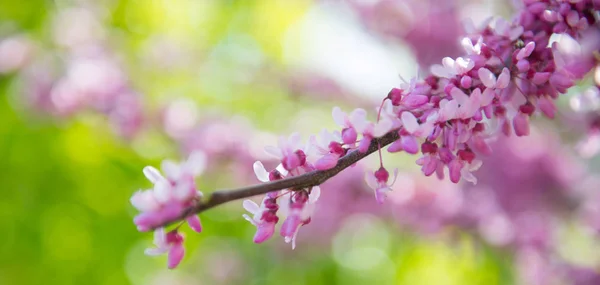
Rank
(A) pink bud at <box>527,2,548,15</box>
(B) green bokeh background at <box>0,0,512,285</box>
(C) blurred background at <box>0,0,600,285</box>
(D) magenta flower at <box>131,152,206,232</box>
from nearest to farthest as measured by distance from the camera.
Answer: (D) magenta flower at <box>131,152,206,232</box> → (A) pink bud at <box>527,2,548,15</box> → (C) blurred background at <box>0,0,600,285</box> → (B) green bokeh background at <box>0,0,512,285</box>

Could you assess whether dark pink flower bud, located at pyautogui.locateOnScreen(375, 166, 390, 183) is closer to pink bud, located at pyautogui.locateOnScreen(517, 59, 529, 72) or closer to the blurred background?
pink bud, located at pyautogui.locateOnScreen(517, 59, 529, 72)

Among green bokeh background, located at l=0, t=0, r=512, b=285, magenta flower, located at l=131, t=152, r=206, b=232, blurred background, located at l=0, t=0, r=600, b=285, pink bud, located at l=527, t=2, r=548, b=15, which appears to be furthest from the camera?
green bokeh background, located at l=0, t=0, r=512, b=285

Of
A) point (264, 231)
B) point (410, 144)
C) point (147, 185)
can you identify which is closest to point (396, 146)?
point (410, 144)

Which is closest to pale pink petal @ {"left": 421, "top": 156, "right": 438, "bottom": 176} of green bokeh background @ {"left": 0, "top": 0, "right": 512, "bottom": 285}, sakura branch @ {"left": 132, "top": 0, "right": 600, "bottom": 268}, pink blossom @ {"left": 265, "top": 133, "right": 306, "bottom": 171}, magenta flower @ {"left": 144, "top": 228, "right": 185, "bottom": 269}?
sakura branch @ {"left": 132, "top": 0, "right": 600, "bottom": 268}

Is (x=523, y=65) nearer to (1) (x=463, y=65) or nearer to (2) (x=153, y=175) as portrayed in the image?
(1) (x=463, y=65)

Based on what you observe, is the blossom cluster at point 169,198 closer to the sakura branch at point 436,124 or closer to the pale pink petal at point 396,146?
the sakura branch at point 436,124

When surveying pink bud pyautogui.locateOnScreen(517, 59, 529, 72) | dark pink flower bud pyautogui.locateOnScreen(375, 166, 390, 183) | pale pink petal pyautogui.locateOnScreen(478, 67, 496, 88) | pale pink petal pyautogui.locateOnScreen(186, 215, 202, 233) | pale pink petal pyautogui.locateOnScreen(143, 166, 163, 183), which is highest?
pale pink petal pyautogui.locateOnScreen(478, 67, 496, 88)

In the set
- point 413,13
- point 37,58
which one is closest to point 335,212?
point 413,13

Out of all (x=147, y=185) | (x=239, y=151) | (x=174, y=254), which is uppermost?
(x=174, y=254)

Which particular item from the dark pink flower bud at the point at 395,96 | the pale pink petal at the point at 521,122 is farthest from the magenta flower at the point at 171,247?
the pale pink petal at the point at 521,122
